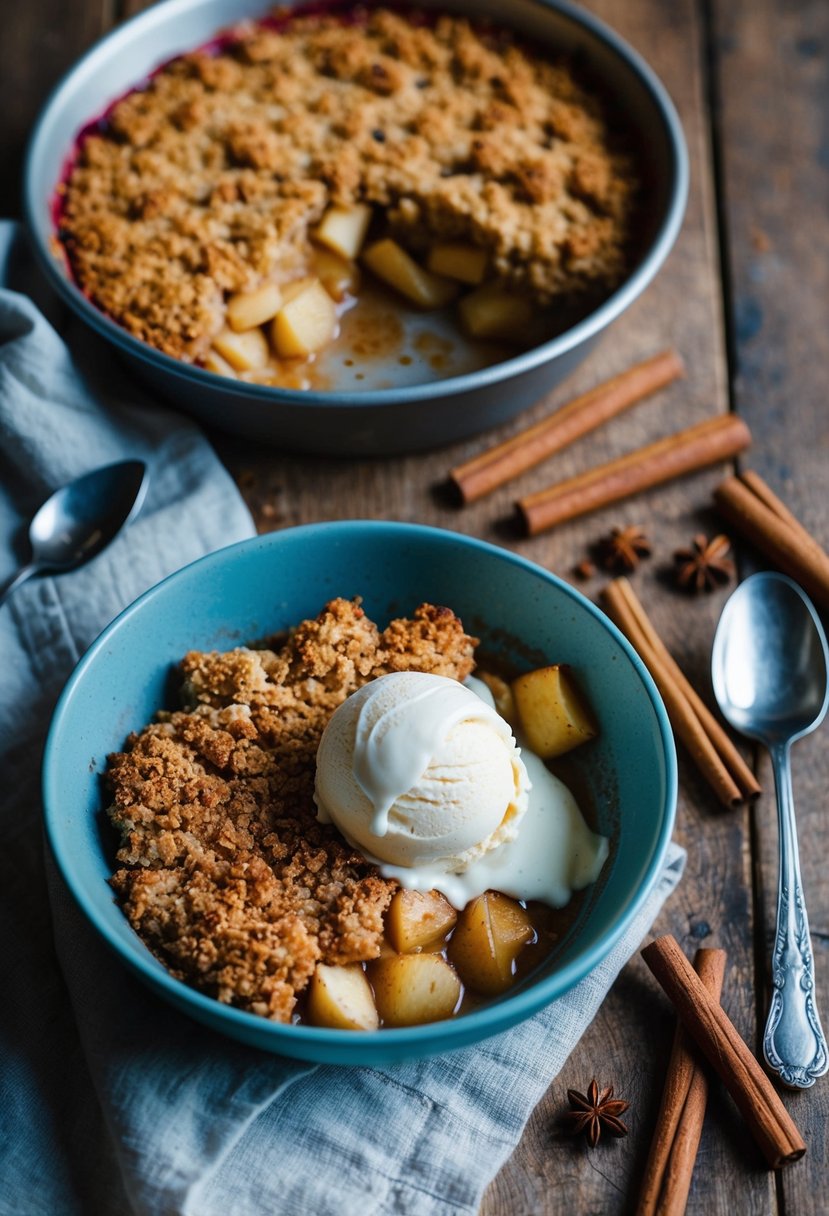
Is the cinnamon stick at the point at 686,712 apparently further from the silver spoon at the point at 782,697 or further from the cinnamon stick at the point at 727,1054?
the cinnamon stick at the point at 727,1054

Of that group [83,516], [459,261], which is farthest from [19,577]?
[459,261]

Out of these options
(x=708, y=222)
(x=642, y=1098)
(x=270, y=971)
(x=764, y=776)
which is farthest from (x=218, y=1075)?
(x=708, y=222)

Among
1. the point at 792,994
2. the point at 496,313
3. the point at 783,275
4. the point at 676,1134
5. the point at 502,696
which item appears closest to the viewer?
the point at 676,1134

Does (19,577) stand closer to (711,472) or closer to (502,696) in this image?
(502,696)

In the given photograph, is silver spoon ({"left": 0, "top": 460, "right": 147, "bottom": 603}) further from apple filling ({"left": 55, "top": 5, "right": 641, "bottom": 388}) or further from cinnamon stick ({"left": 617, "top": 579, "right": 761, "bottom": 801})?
cinnamon stick ({"left": 617, "top": 579, "right": 761, "bottom": 801})

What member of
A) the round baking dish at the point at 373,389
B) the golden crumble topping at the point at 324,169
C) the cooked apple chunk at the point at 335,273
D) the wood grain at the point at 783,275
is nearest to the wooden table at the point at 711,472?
the wood grain at the point at 783,275

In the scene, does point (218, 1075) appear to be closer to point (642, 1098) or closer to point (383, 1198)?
point (383, 1198)
